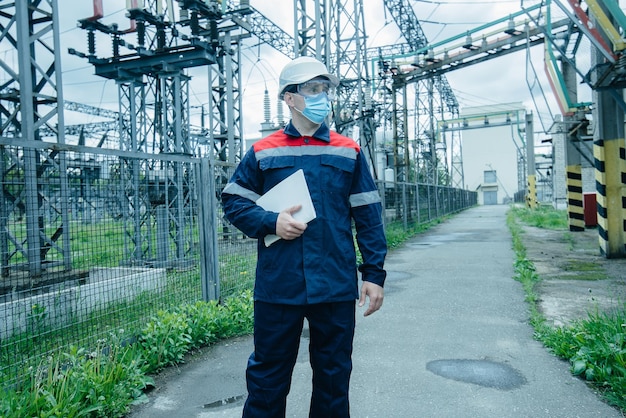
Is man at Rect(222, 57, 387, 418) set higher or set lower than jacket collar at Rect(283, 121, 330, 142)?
lower

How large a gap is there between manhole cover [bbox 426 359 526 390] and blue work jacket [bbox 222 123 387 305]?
169 centimetres

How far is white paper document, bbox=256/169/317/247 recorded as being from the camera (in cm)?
232

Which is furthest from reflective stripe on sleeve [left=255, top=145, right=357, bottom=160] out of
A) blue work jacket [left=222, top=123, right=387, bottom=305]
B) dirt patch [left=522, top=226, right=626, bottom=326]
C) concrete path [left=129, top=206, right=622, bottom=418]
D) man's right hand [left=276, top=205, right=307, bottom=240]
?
dirt patch [left=522, top=226, right=626, bottom=326]

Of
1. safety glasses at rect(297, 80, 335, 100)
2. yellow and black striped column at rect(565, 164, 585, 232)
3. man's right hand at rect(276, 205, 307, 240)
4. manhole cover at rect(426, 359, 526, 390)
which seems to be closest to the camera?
man's right hand at rect(276, 205, 307, 240)

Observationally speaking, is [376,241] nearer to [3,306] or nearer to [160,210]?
[3,306]

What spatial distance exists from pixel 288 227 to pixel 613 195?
8.45 metres

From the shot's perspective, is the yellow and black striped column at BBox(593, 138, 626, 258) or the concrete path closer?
the concrete path

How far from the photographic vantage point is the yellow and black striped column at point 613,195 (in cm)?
859

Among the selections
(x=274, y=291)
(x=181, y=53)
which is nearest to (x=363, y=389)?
(x=274, y=291)

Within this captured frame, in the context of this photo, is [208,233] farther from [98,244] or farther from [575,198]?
[575,198]

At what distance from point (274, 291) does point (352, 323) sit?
1.41 ft

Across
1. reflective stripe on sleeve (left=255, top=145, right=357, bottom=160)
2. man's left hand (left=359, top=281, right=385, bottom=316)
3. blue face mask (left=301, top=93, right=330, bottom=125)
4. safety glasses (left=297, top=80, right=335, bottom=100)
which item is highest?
safety glasses (left=297, top=80, right=335, bottom=100)

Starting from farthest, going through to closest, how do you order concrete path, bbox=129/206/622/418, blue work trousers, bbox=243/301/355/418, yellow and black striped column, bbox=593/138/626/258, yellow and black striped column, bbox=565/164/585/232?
1. yellow and black striped column, bbox=565/164/585/232
2. yellow and black striped column, bbox=593/138/626/258
3. concrete path, bbox=129/206/622/418
4. blue work trousers, bbox=243/301/355/418

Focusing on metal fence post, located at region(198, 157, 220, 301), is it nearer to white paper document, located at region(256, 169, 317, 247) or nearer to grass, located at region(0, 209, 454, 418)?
grass, located at region(0, 209, 454, 418)
